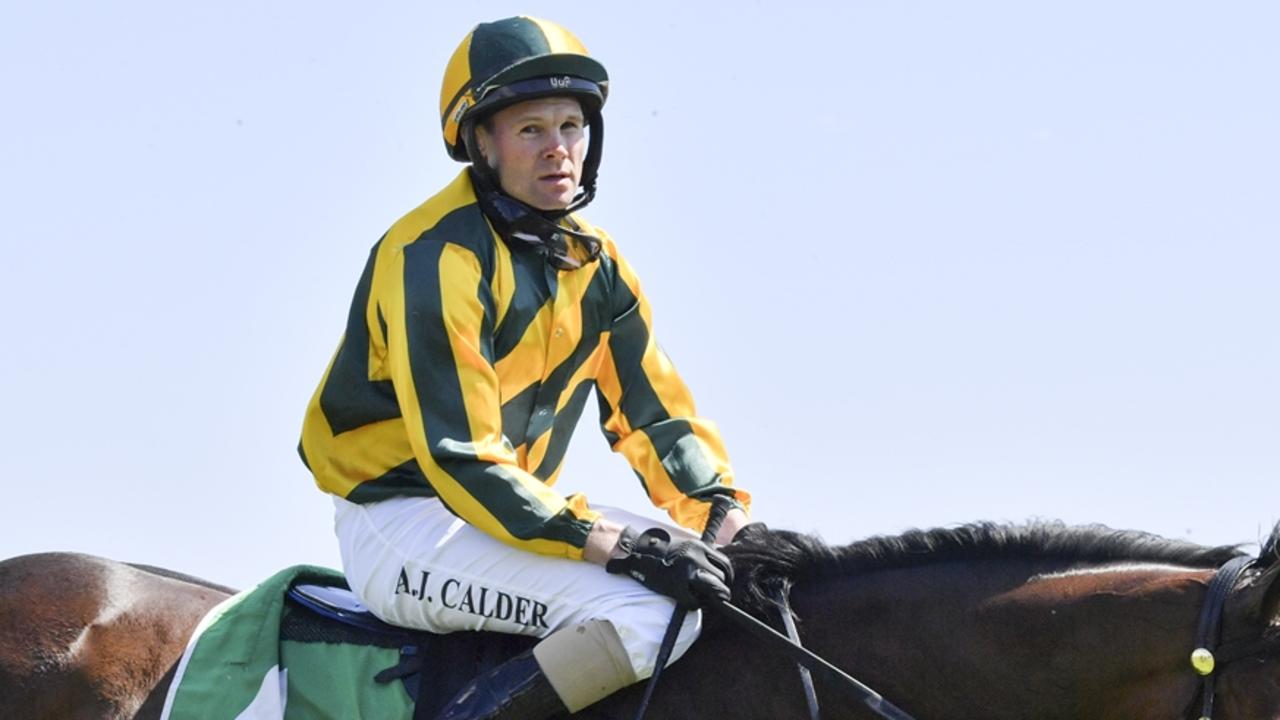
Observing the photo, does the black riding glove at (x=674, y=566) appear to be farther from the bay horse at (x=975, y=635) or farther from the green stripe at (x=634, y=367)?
the green stripe at (x=634, y=367)

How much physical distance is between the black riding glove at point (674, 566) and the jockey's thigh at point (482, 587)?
0.09 meters

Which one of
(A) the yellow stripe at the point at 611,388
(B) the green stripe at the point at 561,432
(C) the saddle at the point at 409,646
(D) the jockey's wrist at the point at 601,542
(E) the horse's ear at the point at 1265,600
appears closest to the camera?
(E) the horse's ear at the point at 1265,600

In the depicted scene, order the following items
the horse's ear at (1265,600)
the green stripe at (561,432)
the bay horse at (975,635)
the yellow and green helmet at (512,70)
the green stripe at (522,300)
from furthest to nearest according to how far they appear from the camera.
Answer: the green stripe at (561,432)
the yellow and green helmet at (512,70)
the green stripe at (522,300)
the bay horse at (975,635)
the horse's ear at (1265,600)

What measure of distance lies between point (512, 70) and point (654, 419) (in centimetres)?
144

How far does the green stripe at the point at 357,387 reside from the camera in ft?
20.3

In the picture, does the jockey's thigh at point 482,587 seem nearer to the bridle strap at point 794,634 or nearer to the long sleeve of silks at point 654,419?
the bridle strap at point 794,634

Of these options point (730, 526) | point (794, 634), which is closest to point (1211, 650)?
point (794, 634)

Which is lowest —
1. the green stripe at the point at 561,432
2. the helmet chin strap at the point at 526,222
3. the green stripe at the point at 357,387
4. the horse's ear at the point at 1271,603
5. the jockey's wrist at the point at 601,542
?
the horse's ear at the point at 1271,603

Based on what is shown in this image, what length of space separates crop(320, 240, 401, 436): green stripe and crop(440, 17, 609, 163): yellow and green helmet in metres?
0.61

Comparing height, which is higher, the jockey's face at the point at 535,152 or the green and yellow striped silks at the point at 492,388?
the jockey's face at the point at 535,152

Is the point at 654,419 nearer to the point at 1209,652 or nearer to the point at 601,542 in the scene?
the point at 601,542

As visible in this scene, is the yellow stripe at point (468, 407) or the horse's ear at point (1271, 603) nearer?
the horse's ear at point (1271, 603)

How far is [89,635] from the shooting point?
646 centimetres

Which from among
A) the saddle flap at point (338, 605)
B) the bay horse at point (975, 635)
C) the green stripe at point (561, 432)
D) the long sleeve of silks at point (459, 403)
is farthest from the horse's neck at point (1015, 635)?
the saddle flap at point (338, 605)
